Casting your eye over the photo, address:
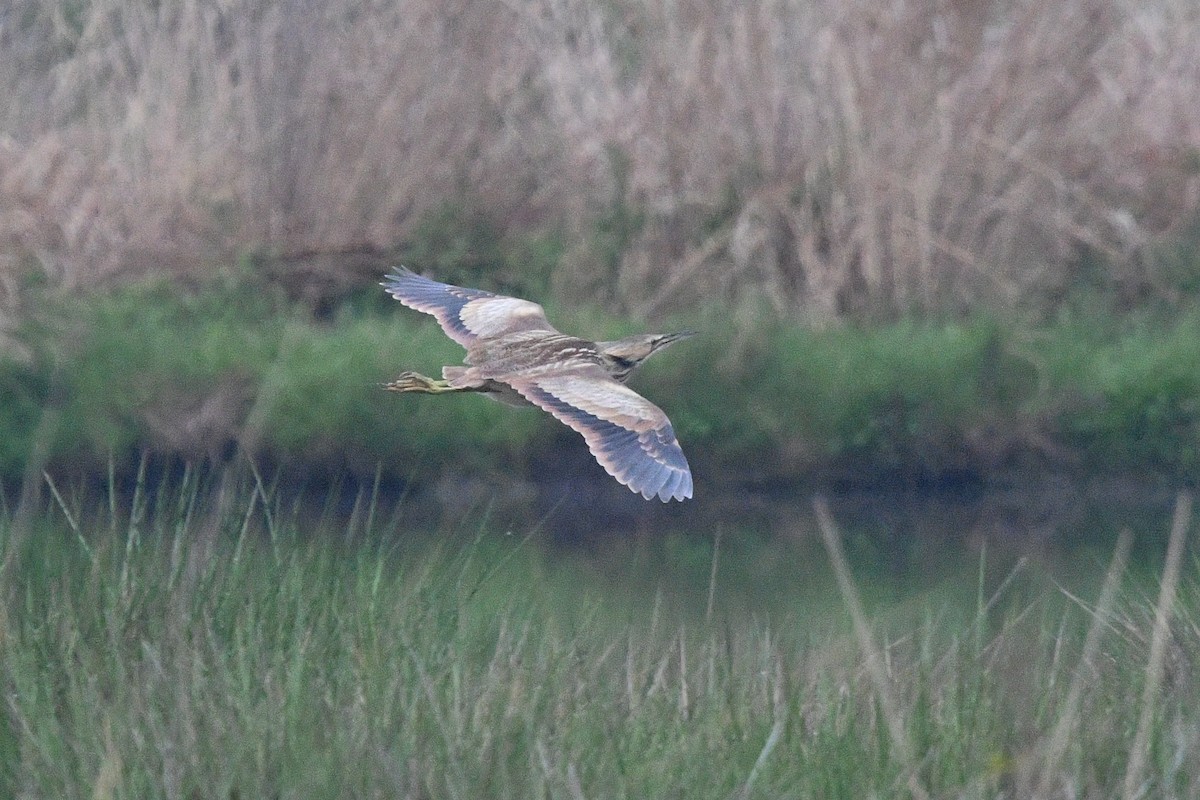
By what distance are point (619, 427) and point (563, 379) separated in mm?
221

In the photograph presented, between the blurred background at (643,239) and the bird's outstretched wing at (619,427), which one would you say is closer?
the bird's outstretched wing at (619,427)

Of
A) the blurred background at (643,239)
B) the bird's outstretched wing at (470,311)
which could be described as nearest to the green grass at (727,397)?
the blurred background at (643,239)

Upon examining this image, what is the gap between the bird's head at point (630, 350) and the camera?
4.22m

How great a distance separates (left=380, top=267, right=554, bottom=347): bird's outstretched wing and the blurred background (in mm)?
2733

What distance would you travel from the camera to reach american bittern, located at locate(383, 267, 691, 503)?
3.51 m

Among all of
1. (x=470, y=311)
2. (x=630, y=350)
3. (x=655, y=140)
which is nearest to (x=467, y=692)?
(x=630, y=350)

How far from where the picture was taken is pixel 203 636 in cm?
341

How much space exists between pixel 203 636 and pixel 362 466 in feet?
13.7

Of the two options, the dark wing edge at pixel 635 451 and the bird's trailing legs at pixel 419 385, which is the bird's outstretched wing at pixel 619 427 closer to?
the dark wing edge at pixel 635 451

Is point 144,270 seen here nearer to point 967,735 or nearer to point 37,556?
point 37,556

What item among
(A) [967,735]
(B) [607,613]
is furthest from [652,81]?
(A) [967,735]

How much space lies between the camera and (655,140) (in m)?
8.48

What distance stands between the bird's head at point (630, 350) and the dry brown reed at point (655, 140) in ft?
12.6

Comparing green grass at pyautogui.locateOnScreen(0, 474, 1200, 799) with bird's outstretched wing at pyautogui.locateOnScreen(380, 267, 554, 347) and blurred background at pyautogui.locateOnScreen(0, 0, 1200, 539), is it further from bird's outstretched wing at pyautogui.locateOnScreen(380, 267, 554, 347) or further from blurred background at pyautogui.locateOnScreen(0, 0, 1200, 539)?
blurred background at pyautogui.locateOnScreen(0, 0, 1200, 539)
